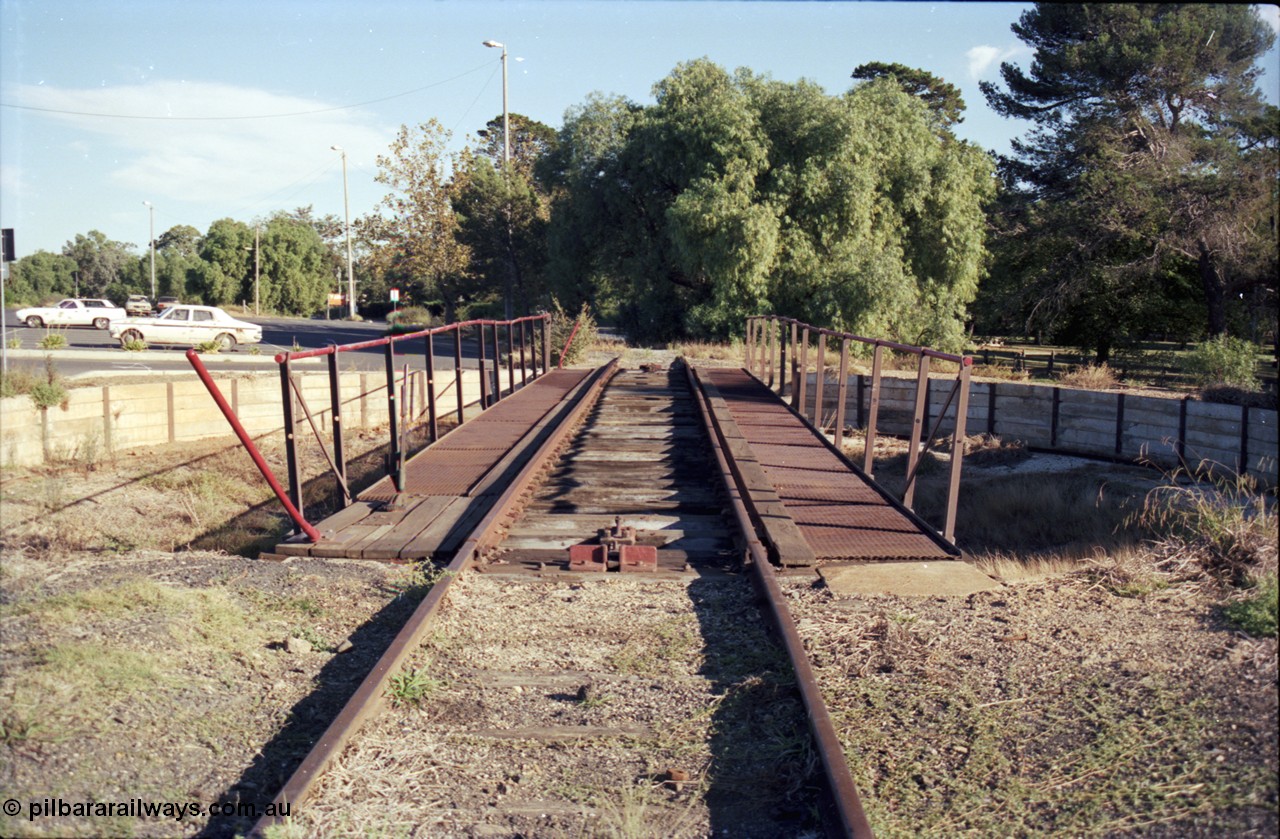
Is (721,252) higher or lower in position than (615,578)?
higher

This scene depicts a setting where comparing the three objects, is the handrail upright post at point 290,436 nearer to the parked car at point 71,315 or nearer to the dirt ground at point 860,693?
the dirt ground at point 860,693

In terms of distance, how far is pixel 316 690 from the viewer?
4414 millimetres

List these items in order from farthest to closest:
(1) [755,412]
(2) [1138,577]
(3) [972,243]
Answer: (3) [972,243], (1) [755,412], (2) [1138,577]

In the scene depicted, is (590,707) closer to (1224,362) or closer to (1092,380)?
(1224,362)

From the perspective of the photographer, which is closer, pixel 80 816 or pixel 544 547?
pixel 80 816

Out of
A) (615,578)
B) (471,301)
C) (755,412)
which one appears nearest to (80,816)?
(615,578)

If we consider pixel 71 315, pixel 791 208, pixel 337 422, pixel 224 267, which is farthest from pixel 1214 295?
pixel 224 267

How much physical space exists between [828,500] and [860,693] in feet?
12.1

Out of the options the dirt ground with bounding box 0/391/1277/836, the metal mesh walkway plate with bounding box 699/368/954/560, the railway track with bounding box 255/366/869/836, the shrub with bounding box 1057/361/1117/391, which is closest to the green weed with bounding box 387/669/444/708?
the railway track with bounding box 255/366/869/836

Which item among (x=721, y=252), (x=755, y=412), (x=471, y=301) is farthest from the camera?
(x=471, y=301)

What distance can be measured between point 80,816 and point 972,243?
2770cm

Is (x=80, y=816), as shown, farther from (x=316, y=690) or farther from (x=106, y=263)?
(x=106, y=263)

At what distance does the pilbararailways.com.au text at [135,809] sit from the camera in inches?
126

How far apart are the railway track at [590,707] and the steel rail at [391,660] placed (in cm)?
1
